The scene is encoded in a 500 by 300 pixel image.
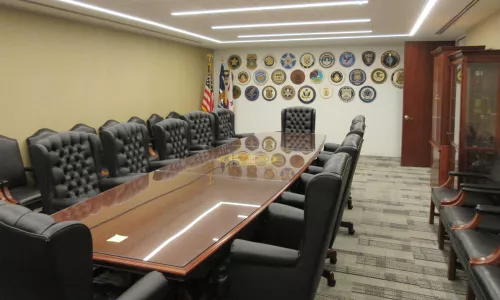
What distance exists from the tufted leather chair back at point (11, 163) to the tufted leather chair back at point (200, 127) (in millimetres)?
2207

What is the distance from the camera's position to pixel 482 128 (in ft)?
14.9

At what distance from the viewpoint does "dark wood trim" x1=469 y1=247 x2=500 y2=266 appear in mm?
2262

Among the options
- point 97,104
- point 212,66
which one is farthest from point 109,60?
point 212,66

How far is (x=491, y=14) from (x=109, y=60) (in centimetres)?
565

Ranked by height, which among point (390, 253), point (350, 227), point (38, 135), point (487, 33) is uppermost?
point (487, 33)

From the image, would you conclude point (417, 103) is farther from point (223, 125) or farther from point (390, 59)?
point (223, 125)

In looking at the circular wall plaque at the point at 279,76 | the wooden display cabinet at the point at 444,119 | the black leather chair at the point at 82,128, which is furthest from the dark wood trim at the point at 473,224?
the circular wall plaque at the point at 279,76

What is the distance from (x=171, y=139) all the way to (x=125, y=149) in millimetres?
899

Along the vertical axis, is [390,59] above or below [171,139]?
above

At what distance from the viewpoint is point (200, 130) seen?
6160mm

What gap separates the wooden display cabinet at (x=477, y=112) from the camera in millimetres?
4383

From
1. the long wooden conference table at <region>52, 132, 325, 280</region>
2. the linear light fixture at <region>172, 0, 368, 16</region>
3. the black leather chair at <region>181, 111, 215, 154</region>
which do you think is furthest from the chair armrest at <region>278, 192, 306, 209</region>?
the black leather chair at <region>181, 111, 215, 154</region>

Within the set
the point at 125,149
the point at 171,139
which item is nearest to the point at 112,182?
the point at 125,149

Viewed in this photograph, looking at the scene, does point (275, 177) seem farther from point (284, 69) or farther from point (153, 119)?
point (284, 69)
